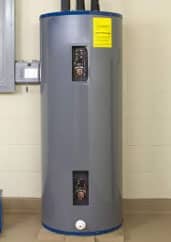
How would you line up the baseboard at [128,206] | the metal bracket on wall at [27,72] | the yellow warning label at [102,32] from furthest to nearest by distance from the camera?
the baseboard at [128,206] < the metal bracket on wall at [27,72] < the yellow warning label at [102,32]

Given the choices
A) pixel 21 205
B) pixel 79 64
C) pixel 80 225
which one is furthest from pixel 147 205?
pixel 79 64

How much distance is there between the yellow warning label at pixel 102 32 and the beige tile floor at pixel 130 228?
3.50 feet

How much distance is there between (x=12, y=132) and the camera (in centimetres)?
284

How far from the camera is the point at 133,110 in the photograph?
282cm

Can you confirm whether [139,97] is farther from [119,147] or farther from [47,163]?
[47,163]

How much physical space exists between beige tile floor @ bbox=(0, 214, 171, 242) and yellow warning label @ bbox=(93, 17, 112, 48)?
3.50ft

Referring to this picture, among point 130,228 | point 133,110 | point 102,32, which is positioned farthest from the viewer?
point 133,110

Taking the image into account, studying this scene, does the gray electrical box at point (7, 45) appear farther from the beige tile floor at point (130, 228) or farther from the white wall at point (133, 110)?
the beige tile floor at point (130, 228)

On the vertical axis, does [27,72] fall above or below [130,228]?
above

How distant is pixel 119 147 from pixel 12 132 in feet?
2.41

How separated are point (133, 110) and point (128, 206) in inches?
24.5

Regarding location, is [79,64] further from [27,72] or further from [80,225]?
[80,225]

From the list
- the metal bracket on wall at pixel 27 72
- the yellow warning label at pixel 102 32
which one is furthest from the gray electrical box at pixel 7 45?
the yellow warning label at pixel 102 32

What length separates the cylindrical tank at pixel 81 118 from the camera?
237cm
